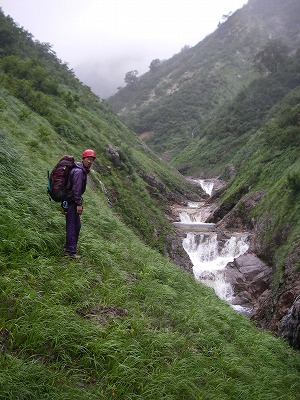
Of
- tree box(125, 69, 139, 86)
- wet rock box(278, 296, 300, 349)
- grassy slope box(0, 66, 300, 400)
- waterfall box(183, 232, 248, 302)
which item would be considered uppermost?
tree box(125, 69, 139, 86)

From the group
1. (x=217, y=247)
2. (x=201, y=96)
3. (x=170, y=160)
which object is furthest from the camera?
(x=201, y=96)

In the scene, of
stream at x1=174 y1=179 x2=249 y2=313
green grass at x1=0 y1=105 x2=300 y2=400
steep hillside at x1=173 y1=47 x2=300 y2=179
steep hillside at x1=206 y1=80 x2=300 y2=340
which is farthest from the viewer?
steep hillside at x1=173 y1=47 x2=300 y2=179

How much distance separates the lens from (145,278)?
7141 mm

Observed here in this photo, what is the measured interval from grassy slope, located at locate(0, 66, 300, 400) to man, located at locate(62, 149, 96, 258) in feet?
0.95

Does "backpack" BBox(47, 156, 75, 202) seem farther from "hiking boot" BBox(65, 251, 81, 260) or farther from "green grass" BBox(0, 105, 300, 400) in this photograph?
"hiking boot" BBox(65, 251, 81, 260)

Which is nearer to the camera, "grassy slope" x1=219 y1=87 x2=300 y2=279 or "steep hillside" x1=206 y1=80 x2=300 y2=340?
"steep hillside" x1=206 y1=80 x2=300 y2=340

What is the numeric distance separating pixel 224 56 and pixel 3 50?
9572 cm

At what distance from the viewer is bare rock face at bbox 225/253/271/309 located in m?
18.1

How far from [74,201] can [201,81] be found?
97744mm

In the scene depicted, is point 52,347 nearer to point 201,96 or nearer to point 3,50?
point 3,50

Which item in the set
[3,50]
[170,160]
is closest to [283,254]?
[3,50]

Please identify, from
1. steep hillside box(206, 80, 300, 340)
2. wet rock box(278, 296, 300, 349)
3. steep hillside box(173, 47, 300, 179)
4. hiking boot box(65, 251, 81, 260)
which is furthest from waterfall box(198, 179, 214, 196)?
hiking boot box(65, 251, 81, 260)

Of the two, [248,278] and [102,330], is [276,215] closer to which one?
[248,278]

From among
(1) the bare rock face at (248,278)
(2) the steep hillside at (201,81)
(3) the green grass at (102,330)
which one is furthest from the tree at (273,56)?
(3) the green grass at (102,330)
